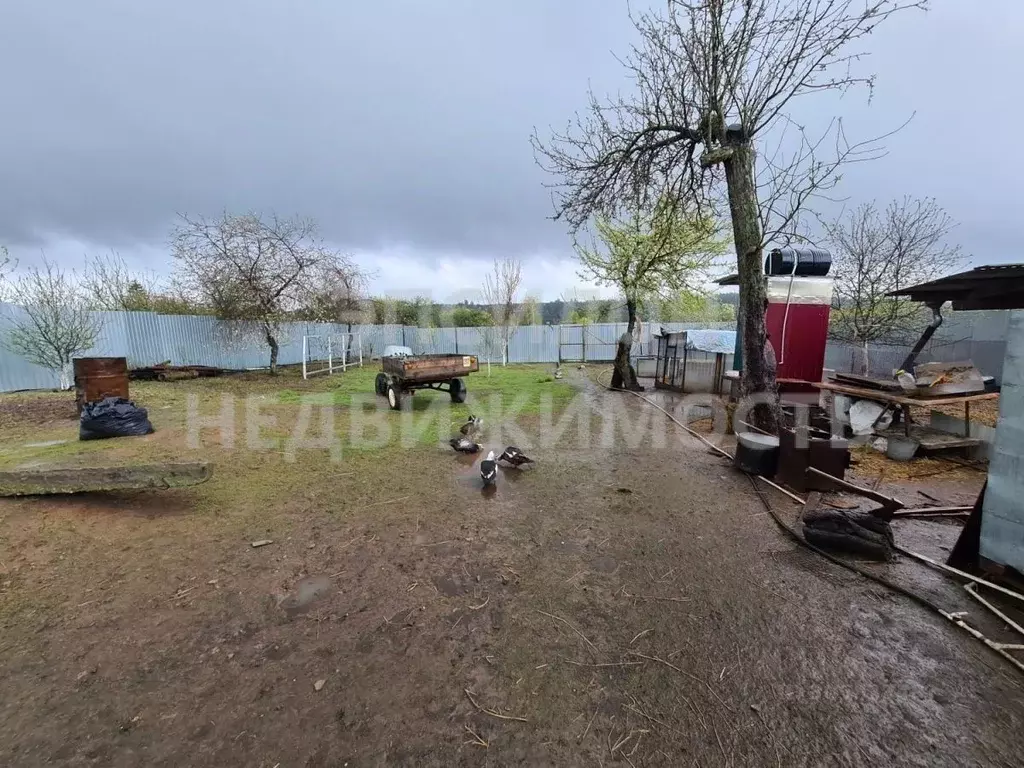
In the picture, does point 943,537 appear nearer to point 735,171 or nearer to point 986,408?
point 735,171

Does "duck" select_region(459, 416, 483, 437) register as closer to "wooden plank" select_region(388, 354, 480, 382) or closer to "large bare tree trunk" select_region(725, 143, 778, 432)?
"wooden plank" select_region(388, 354, 480, 382)

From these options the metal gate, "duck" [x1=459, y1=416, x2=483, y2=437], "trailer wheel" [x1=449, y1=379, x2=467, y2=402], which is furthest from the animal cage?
the metal gate

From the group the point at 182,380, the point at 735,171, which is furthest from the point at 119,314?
the point at 735,171

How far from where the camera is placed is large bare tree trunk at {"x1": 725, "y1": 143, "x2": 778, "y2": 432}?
19.0 feet

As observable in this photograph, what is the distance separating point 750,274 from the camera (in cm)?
578

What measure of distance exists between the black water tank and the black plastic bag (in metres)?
11.1

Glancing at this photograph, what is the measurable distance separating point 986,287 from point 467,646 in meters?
7.48

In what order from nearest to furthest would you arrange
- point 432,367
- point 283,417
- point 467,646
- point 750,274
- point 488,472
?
point 467,646, point 488,472, point 750,274, point 283,417, point 432,367

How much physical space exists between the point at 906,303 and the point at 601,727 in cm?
1546

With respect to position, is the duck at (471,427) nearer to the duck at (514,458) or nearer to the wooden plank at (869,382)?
the duck at (514,458)

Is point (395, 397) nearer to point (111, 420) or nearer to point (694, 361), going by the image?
point (111, 420)

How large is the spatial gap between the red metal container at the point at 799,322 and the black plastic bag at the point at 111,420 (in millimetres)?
11038

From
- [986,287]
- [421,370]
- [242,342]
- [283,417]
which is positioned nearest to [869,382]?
[986,287]

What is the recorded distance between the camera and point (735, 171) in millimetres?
5910
